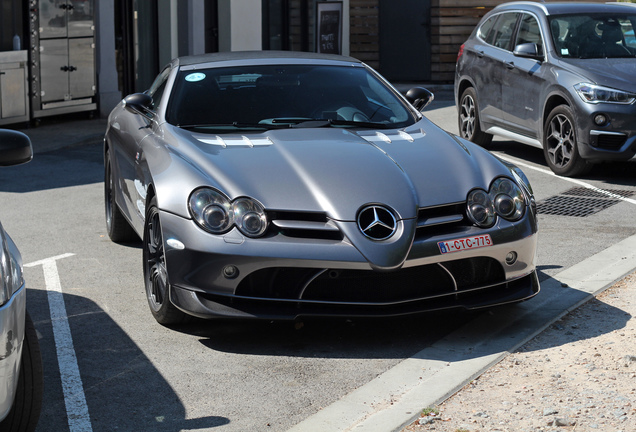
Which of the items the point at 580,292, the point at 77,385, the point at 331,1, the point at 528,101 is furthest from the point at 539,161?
the point at 331,1

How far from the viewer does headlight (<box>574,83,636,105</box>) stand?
31.8 feet

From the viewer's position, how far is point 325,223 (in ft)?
16.3

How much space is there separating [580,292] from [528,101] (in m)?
5.16

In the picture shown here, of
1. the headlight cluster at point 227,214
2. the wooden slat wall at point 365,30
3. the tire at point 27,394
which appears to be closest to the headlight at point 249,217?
the headlight cluster at point 227,214

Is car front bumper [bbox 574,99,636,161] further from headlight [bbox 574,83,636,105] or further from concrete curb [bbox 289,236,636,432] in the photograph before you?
concrete curb [bbox 289,236,636,432]

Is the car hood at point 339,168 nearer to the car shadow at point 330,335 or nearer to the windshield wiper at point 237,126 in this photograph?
the windshield wiper at point 237,126

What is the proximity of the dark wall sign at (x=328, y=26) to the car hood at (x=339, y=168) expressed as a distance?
1511 centimetres

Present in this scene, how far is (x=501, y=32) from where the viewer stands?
1180cm

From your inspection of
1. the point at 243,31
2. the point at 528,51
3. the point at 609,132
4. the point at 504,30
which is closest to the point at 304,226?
the point at 609,132

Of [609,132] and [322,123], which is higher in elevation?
[322,123]

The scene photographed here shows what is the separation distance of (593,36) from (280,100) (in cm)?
552

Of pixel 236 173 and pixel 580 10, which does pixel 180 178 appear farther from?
pixel 580 10

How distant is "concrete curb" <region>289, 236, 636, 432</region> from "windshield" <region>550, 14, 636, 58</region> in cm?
451

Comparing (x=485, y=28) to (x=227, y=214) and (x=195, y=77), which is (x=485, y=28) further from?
(x=227, y=214)
